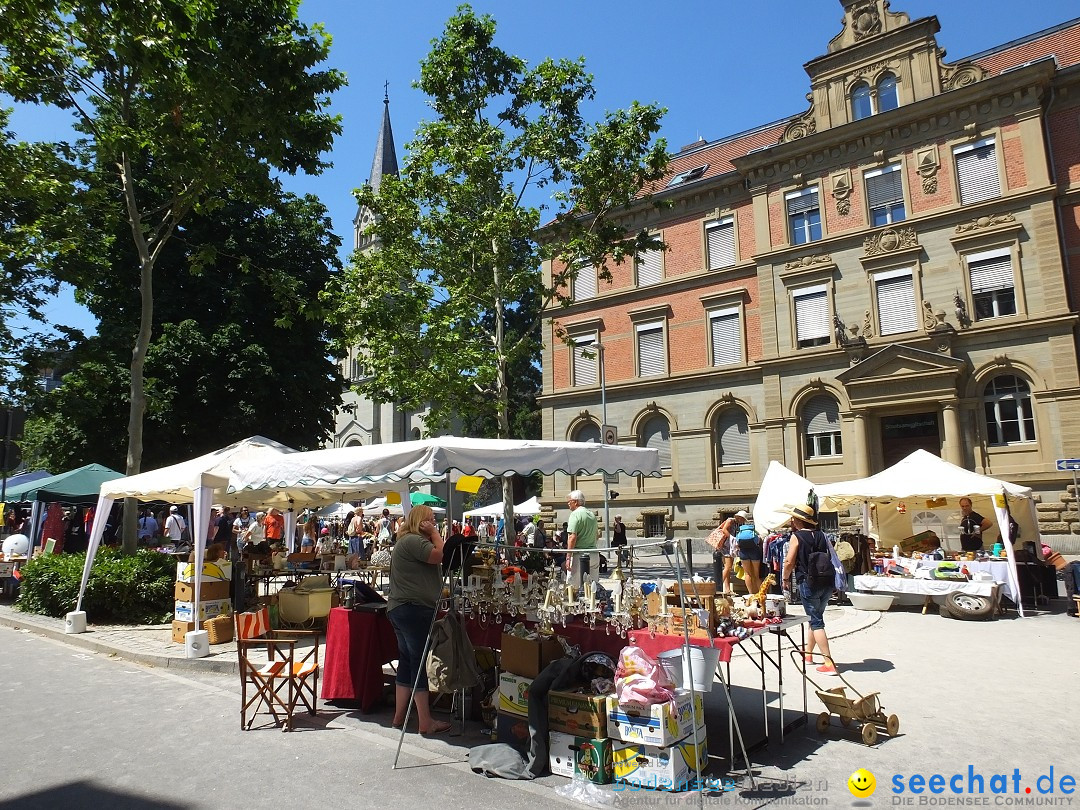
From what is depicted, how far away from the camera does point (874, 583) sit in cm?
1352

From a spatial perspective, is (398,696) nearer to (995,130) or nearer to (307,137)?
(307,137)

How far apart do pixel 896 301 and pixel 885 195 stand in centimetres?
394

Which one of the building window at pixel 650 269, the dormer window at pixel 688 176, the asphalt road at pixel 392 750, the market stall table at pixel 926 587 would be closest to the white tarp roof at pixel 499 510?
the building window at pixel 650 269

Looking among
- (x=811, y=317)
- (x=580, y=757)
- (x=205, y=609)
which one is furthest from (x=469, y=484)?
(x=811, y=317)

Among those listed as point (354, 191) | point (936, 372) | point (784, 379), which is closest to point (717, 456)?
point (784, 379)

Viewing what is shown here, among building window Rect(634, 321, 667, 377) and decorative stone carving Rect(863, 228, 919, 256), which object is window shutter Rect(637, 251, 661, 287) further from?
decorative stone carving Rect(863, 228, 919, 256)

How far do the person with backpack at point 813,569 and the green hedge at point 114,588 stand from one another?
10582 mm

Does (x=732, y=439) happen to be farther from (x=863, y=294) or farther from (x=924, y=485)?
→ (x=924, y=485)

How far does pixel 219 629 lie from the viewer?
10.5 meters

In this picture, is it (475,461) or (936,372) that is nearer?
(475,461)

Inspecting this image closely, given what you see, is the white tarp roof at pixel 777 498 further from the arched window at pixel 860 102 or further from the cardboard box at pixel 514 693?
the arched window at pixel 860 102

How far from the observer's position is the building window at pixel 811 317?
26156 mm

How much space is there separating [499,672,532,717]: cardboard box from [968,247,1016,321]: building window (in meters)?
23.0

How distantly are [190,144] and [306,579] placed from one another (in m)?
7.50
